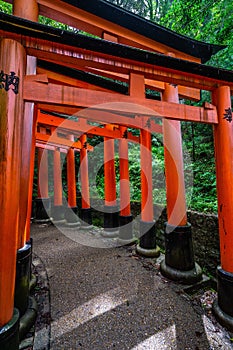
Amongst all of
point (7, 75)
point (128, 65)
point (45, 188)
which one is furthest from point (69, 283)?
point (45, 188)

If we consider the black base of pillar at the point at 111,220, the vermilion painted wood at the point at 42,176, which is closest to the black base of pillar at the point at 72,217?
the black base of pillar at the point at 111,220

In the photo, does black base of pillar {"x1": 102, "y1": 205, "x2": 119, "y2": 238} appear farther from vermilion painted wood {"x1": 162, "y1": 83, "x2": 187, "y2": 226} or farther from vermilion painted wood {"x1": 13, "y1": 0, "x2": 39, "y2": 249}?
vermilion painted wood {"x1": 13, "y1": 0, "x2": 39, "y2": 249}

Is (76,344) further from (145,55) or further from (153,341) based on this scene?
(145,55)

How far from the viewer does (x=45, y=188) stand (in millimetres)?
9344

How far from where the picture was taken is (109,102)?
212 cm

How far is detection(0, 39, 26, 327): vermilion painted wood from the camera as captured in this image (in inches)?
66.6

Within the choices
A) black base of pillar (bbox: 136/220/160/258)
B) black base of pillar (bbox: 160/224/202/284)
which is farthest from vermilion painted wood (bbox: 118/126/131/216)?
black base of pillar (bbox: 160/224/202/284)

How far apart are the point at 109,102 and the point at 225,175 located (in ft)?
5.97

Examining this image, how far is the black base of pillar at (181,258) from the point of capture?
10.8 feet

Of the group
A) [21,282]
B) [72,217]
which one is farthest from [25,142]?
[72,217]

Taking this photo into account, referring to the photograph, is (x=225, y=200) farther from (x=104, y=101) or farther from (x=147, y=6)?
(x=147, y=6)

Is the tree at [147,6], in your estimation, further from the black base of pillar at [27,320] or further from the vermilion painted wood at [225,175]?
the black base of pillar at [27,320]

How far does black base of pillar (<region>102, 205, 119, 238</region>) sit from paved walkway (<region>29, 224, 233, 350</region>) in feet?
5.32

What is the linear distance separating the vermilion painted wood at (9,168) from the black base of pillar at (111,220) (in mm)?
4328
